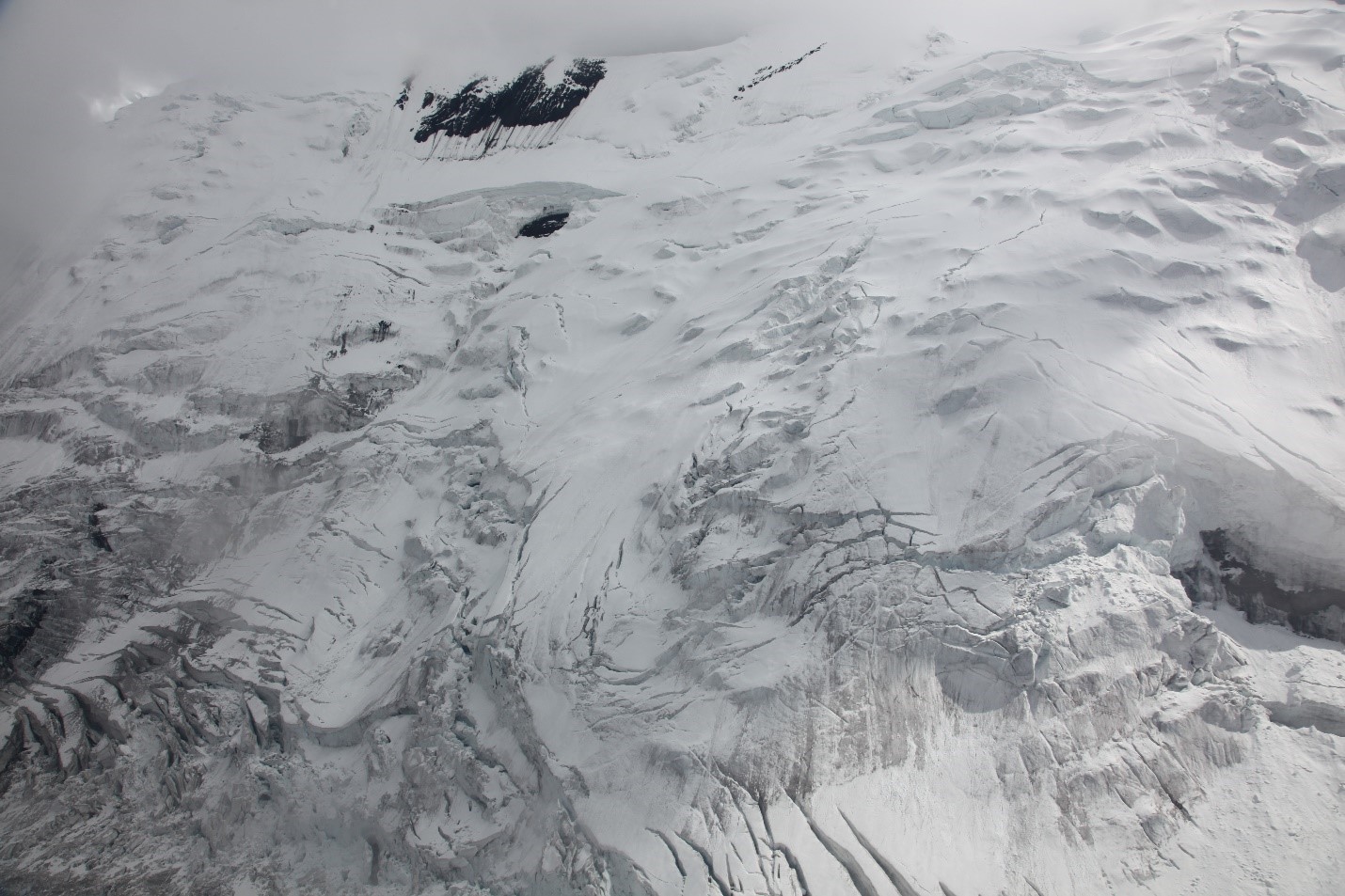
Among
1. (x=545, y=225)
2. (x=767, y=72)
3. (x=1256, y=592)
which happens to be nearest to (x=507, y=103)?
(x=545, y=225)

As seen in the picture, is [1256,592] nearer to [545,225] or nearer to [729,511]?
[729,511]

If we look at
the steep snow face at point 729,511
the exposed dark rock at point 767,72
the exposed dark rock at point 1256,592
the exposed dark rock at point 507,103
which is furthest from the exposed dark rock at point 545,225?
the exposed dark rock at point 1256,592

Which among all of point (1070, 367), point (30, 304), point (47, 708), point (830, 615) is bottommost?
point (47, 708)

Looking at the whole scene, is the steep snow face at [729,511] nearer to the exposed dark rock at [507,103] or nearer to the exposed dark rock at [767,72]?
the exposed dark rock at [767,72]

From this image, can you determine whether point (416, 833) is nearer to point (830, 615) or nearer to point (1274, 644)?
point (830, 615)

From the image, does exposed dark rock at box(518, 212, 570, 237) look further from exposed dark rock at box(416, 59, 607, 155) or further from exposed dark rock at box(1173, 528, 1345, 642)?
exposed dark rock at box(1173, 528, 1345, 642)

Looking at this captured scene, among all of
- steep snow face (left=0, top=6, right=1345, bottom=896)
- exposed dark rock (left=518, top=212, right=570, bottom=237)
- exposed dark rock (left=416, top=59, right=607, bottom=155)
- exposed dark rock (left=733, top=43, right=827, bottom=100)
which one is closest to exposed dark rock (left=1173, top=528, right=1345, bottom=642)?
steep snow face (left=0, top=6, right=1345, bottom=896)

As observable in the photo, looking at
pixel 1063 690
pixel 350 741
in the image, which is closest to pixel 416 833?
pixel 350 741
